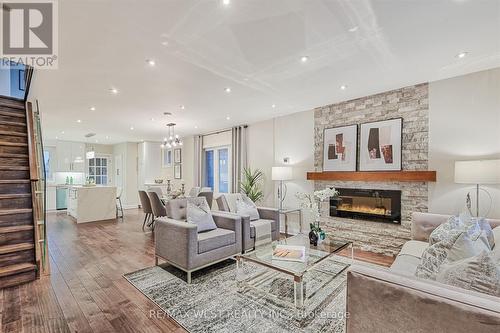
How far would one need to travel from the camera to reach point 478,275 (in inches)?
49.6

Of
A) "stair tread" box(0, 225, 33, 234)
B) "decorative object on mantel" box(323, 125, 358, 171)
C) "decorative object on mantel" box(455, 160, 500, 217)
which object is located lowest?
"stair tread" box(0, 225, 33, 234)

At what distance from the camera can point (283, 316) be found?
218 cm

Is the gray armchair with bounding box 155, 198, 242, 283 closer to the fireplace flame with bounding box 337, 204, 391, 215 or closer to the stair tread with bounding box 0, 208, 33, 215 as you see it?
the stair tread with bounding box 0, 208, 33, 215

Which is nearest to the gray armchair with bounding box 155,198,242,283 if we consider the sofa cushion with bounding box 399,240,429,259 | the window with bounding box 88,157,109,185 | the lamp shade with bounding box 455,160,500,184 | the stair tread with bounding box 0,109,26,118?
the sofa cushion with bounding box 399,240,429,259

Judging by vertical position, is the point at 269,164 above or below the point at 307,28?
below

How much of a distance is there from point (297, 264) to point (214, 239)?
3.81ft

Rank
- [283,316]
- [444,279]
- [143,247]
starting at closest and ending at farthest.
Result: [444,279], [283,316], [143,247]

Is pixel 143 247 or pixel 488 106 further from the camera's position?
pixel 143 247

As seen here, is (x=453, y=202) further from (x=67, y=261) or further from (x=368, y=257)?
(x=67, y=261)

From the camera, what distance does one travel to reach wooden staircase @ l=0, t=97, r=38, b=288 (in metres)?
2.89

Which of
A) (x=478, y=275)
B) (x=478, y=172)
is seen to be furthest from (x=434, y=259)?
(x=478, y=172)

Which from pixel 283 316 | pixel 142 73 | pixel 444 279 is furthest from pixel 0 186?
pixel 444 279

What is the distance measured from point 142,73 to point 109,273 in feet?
8.74

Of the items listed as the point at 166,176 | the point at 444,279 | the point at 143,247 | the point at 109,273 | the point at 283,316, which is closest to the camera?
the point at 444,279
